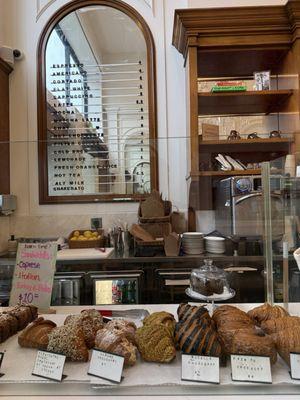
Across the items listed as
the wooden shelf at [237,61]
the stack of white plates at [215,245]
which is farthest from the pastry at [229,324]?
the wooden shelf at [237,61]

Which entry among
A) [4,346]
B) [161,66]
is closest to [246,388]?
[4,346]

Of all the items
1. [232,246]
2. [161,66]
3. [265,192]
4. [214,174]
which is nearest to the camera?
[265,192]

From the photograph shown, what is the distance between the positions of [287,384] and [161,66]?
2.49 meters

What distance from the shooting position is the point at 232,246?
2.04 metres

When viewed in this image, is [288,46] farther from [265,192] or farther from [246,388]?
[246,388]

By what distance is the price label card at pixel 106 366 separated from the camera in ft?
2.24

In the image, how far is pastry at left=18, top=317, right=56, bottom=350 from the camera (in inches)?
32.3

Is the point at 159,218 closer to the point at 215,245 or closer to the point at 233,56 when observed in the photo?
the point at 215,245

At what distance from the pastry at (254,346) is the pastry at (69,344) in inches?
13.4

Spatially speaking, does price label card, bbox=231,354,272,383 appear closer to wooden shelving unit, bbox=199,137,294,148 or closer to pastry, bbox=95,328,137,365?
pastry, bbox=95,328,137,365

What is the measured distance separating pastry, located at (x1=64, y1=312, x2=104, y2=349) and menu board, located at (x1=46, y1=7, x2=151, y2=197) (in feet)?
5.87

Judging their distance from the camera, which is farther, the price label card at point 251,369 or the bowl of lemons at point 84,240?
the bowl of lemons at point 84,240

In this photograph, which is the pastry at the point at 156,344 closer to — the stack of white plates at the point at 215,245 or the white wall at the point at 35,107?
the stack of white plates at the point at 215,245

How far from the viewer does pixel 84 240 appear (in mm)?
2264
